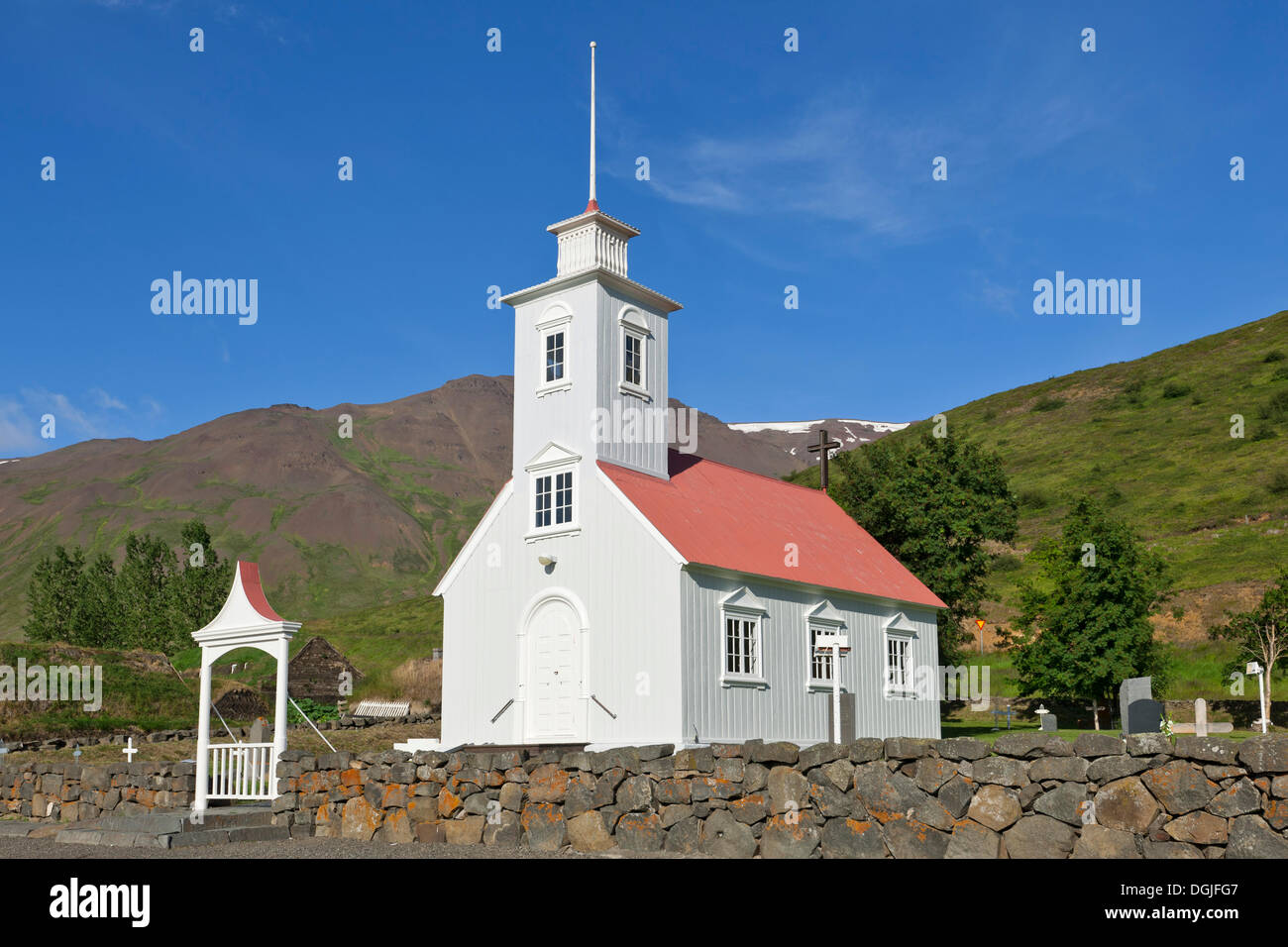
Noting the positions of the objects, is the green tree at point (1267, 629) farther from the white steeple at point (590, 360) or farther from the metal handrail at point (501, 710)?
the metal handrail at point (501, 710)

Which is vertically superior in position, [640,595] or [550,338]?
[550,338]

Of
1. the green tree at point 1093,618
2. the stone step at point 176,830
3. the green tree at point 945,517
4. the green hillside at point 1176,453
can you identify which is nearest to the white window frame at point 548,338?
the stone step at point 176,830

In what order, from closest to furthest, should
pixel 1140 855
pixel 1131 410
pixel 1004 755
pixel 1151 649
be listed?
pixel 1140 855 → pixel 1004 755 → pixel 1151 649 → pixel 1131 410

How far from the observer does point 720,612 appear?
75.2ft

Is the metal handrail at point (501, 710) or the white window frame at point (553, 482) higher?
the white window frame at point (553, 482)

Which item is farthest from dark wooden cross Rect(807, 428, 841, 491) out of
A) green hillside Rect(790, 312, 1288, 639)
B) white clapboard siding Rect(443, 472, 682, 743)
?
green hillside Rect(790, 312, 1288, 639)

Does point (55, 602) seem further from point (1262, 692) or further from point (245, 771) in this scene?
point (1262, 692)

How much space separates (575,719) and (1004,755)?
13.3 m

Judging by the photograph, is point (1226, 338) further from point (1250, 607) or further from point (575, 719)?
point (575, 719)

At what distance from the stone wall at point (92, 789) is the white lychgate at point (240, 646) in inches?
26.0

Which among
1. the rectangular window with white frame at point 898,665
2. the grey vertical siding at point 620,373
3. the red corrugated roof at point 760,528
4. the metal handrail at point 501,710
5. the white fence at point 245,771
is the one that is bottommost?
the white fence at point 245,771

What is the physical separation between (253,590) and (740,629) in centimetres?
992

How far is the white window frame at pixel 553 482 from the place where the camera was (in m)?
24.3

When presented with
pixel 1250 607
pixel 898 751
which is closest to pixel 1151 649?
pixel 1250 607
